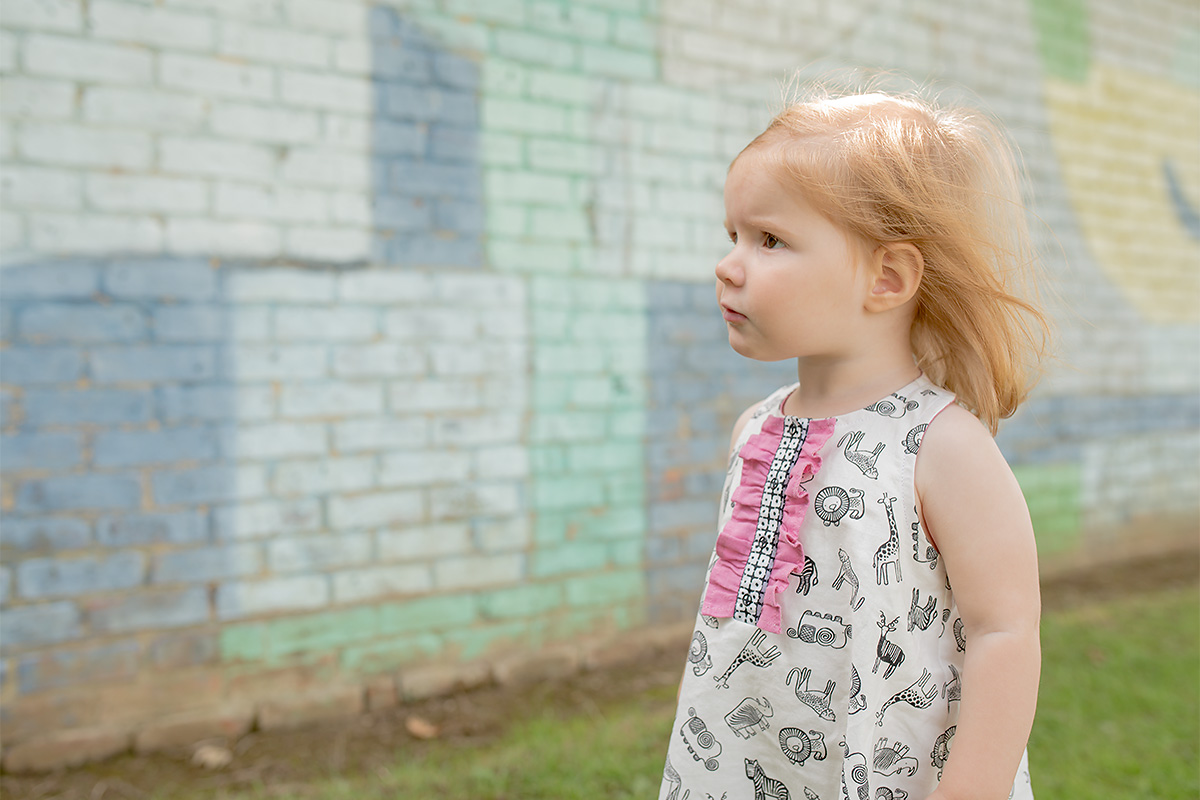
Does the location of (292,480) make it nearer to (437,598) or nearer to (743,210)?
(437,598)

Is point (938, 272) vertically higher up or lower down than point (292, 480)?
higher up

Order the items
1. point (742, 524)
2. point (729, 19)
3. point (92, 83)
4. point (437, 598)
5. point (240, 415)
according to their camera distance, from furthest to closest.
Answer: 1. point (729, 19)
2. point (437, 598)
3. point (240, 415)
4. point (92, 83)
5. point (742, 524)

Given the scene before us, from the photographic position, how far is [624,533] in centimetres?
355

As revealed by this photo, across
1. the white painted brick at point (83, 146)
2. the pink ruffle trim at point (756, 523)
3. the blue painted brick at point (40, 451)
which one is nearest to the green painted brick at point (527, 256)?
the white painted brick at point (83, 146)

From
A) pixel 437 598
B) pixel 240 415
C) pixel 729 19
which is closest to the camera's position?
pixel 240 415

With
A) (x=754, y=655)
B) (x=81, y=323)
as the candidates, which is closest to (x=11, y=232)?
(x=81, y=323)

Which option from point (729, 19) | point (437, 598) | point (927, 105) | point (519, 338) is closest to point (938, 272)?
point (927, 105)

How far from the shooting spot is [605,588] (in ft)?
11.5

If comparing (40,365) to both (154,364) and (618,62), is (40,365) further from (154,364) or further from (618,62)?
(618,62)

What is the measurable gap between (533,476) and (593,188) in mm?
1163

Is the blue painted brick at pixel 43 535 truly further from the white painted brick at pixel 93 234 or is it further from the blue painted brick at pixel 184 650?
the white painted brick at pixel 93 234

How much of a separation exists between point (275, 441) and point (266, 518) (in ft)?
0.85

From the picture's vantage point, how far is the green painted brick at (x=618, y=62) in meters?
3.33

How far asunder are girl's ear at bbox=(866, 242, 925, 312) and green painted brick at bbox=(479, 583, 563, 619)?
8.00 ft
